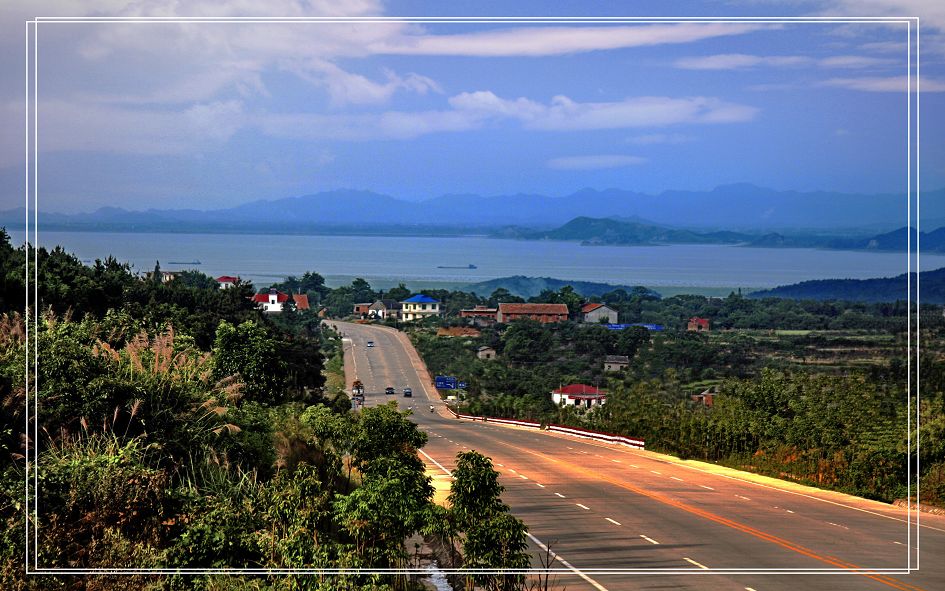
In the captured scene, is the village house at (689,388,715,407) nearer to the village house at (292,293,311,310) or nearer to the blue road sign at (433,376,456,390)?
the blue road sign at (433,376,456,390)

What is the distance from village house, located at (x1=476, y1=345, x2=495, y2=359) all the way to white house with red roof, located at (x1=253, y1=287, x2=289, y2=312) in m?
2.04

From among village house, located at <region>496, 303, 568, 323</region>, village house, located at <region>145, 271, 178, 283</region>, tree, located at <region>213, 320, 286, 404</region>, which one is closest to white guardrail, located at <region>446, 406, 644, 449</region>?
village house, located at <region>496, 303, 568, 323</region>

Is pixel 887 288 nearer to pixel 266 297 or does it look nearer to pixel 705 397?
pixel 705 397

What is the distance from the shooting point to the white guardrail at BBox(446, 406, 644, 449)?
12242 millimetres

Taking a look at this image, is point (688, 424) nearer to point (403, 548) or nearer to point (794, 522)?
point (794, 522)

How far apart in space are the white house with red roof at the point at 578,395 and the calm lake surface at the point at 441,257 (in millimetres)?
1220

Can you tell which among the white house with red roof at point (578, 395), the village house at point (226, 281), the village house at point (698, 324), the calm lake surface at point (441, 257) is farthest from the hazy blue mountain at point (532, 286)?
the village house at point (226, 281)

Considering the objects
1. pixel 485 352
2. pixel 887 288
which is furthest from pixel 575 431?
pixel 887 288

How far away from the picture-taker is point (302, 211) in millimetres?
12023

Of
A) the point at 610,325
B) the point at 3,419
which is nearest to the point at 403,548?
the point at 610,325

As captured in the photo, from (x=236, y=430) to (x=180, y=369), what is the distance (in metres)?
0.89

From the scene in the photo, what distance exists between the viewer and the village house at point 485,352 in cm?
1202

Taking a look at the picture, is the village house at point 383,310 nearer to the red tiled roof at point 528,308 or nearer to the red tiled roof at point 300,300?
the red tiled roof at point 300,300

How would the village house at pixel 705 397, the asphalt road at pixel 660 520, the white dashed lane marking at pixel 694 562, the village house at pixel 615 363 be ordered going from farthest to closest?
1. the village house at pixel 705 397
2. the village house at pixel 615 363
3. the white dashed lane marking at pixel 694 562
4. the asphalt road at pixel 660 520
